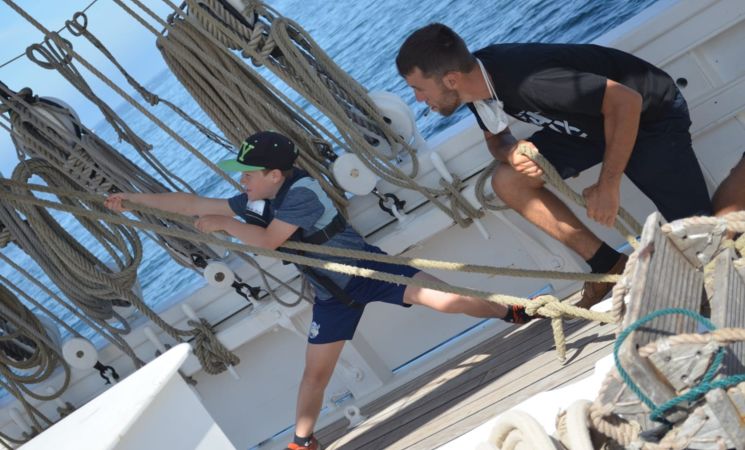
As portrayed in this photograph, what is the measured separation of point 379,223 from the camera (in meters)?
4.32

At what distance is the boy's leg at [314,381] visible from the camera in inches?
148

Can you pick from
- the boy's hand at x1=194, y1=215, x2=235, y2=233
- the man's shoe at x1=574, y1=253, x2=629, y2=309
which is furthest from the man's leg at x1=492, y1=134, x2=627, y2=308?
the boy's hand at x1=194, y1=215, x2=235, y2=233

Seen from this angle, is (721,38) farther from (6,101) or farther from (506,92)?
(6,101)

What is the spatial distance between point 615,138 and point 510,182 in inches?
22.5

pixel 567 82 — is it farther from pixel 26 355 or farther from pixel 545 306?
pixel 26 355

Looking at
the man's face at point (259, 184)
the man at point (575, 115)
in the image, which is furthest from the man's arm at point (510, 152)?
the man's face at point (259, 184)

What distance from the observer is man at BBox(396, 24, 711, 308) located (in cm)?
323

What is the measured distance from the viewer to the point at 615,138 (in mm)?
3211

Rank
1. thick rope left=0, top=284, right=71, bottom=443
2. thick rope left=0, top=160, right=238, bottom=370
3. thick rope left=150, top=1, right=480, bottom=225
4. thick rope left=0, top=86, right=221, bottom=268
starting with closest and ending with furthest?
1. thick rope left=150, top=1, right=480, bottom=225
2. thick rope left=0, top=86, right=221, bottom=268
3. thick rope left=0, top=160, right=238, bottom=370
4. thick rope left=0, top=284, right=71, bottom=443

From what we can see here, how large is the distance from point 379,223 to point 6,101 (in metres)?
1.61

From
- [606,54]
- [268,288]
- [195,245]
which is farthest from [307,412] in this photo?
[606,54]

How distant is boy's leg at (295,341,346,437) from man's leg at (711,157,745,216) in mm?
1423

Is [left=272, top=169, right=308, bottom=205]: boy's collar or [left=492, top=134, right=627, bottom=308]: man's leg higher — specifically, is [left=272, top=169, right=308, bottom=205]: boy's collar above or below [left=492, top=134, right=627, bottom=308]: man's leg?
above

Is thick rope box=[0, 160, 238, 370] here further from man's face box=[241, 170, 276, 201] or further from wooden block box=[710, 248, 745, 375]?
wooden block box=[710, 248, 745, 375]
